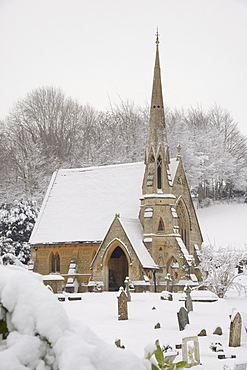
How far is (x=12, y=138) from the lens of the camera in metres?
59.4

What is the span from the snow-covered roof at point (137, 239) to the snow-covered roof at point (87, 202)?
1.46 meters

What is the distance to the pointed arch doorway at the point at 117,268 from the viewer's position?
3528 centimetres

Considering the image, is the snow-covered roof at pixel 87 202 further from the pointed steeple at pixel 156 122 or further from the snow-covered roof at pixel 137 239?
the pointed steeple at pixel 156 122

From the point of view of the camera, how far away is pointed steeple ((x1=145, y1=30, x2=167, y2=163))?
115 feet

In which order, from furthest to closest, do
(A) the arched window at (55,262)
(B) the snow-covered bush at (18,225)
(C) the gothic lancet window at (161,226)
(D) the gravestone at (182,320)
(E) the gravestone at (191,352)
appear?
(B) the snow-covered bush at (18,225)
(A) the arched window at (55,262)
(C) the gothic lancet window at (161,226)
(D) the gravestone at (182,320)
(E) the gravestone at (191,352)

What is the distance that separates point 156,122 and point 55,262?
11048 mm

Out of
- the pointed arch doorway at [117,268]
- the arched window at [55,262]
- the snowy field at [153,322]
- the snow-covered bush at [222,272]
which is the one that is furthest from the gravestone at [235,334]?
the arched window at [55,262]

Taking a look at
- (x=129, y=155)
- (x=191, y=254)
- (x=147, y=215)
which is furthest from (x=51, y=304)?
(x=129, y=155)

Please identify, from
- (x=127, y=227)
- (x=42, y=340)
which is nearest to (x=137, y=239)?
(x=127, y=227)

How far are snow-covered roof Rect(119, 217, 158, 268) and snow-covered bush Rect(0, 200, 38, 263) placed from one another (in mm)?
9727

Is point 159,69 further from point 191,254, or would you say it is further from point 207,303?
point 207,303

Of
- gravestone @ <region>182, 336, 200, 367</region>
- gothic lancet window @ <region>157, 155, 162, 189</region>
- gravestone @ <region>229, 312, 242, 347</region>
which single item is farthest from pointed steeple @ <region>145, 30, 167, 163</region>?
gravestone @ <region>182, 336, 200, 367</region>

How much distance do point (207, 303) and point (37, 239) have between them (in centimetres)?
1640

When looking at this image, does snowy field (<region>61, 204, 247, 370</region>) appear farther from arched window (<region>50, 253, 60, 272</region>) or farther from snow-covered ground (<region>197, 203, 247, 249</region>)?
snow-covered ground (<region>197, 203, 247, 249</region>)
